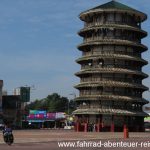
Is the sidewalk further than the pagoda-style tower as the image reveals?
No

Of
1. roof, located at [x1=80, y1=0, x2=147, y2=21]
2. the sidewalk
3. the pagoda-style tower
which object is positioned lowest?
the sidewalk

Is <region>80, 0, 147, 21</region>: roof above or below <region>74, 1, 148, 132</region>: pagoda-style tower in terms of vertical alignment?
above

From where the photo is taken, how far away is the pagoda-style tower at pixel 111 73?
8675 centimetres

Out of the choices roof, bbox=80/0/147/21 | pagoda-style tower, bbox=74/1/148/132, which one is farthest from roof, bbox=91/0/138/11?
pagoda-style tower, bbox=74/1/148/132

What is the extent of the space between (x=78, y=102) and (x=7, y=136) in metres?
53.9

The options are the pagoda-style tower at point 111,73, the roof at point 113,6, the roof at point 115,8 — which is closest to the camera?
the pagoda-style tower at point 111,73

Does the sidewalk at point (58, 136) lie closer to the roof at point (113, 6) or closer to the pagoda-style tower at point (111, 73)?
the pagoda-style tower at point (111, 73)

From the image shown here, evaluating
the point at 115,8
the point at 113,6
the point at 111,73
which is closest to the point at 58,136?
the point at 111,73

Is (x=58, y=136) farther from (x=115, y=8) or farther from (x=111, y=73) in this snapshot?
(x=115, y=8)

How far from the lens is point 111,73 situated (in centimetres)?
8700

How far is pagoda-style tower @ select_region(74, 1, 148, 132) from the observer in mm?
86750

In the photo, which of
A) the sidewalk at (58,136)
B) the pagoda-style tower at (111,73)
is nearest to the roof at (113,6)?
the pagoda-style tower at (111,73)

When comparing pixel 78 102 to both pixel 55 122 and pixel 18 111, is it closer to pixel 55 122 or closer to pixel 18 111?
pixel 18 111

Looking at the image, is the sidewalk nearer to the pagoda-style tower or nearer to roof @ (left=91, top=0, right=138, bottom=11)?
the pagoda-style tower
